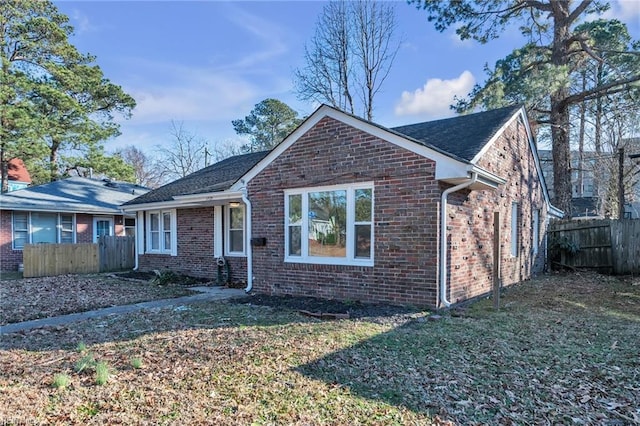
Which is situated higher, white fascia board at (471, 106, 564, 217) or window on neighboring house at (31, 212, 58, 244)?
white fascia board at (471, 106, 564, 217)

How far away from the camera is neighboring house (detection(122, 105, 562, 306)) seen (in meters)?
7.23

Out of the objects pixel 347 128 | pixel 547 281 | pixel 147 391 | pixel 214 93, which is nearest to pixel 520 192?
pixel 547 281

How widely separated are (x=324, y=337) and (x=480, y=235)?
5.05 meters

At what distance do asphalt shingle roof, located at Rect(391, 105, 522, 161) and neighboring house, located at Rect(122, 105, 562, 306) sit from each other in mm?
42

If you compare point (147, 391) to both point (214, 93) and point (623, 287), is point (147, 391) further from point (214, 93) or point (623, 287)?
point (214, 93)

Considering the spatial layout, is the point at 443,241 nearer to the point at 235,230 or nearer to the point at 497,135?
the point at 497,135

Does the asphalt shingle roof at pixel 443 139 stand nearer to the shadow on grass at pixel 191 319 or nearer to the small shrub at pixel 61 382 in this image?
the shadow on grass at pixel 191 319

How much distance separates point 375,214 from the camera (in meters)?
7.77

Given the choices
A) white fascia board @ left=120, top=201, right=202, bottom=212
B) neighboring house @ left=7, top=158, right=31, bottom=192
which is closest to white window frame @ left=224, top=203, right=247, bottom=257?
white fascia board @ left=120, top=201, right=202, bottom=212

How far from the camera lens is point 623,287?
10.5m

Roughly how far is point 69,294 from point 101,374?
22.8 feet

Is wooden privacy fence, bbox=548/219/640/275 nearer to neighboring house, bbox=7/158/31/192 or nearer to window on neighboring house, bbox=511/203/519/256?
window on neighboring house, bbox=511/203/519/256

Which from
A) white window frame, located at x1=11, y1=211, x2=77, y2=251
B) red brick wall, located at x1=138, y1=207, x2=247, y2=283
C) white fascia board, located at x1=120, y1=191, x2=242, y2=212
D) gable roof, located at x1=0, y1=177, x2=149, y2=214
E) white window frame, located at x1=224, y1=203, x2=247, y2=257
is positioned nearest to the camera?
white fascia board, located at x1=120, y1=191, x2=242, y2=212

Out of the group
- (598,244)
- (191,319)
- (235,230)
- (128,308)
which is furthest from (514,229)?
(128,308)
